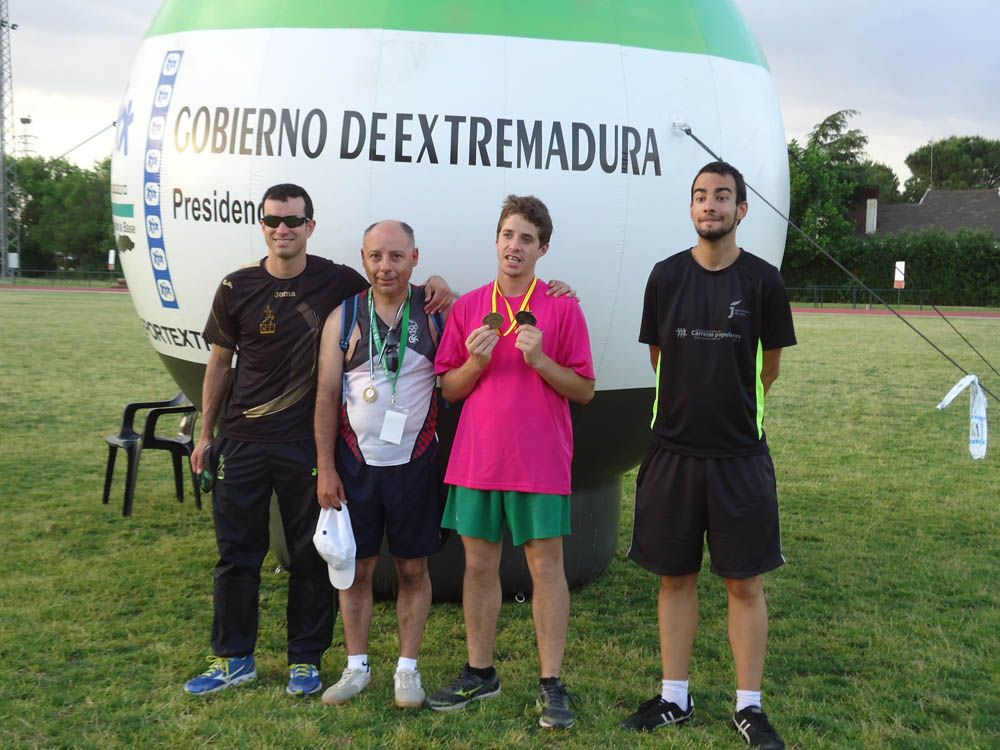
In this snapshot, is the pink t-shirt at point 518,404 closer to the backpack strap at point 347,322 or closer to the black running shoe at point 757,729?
the backpack strap at point 347,322

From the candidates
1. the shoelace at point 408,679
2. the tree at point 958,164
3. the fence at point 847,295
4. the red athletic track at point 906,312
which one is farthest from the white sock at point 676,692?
the tree at point 958,164

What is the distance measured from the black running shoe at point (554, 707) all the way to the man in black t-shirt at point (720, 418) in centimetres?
A: 25

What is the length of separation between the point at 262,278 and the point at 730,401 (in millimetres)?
1785

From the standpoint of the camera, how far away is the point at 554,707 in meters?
3.64

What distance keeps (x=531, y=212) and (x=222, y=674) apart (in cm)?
213

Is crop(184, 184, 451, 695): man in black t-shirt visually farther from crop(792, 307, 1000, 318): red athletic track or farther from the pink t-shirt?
crop(792, 307, 1000, 318): red athletic track

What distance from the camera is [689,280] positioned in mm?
3531

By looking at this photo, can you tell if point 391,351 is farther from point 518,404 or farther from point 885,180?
point 885,180

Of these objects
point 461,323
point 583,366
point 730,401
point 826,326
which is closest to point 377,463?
point 461,323

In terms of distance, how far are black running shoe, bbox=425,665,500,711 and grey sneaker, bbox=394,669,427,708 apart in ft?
0.14

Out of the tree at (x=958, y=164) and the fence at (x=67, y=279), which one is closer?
the fence at (x=67, y=279)

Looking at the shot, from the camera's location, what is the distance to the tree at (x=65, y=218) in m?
53.9

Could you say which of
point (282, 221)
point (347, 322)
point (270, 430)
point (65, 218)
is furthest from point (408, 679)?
point (65, 218)

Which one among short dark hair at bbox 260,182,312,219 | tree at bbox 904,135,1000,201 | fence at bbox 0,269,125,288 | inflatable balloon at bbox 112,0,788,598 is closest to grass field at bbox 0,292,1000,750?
inflatable balloon at bbox 112,0,788,598
